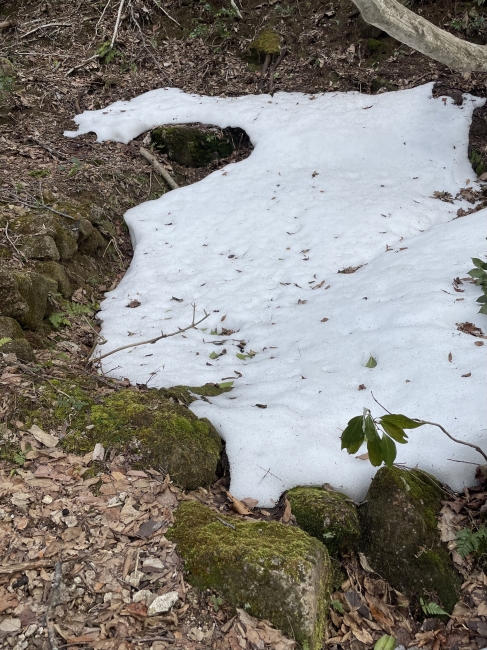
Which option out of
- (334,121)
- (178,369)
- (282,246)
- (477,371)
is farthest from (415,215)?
(178,369)

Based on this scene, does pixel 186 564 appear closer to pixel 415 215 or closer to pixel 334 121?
pixel 415 215

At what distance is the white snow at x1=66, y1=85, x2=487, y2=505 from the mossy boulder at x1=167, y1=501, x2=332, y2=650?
1.96 feet

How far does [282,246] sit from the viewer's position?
22.8 feet

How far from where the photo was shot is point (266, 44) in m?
10.6

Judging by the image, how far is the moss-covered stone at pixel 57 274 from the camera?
18.6 ft

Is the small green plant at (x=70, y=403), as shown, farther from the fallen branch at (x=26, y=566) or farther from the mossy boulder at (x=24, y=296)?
the mossy boulder at (x=24, y=296)

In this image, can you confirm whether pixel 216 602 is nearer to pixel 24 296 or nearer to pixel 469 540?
pixel 469 540

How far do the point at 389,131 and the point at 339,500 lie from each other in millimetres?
7510

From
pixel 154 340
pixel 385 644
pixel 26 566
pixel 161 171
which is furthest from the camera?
pixel 161 171

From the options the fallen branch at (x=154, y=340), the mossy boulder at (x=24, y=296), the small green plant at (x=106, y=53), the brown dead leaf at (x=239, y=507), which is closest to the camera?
the brown dead leaf at (x=239, y=507)

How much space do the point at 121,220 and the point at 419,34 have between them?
16.8ft

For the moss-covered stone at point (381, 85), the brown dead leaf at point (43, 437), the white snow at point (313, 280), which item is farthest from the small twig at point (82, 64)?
the brown dead leaf at point (43, 437)

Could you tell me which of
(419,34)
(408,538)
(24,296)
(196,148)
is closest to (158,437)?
(408,538)

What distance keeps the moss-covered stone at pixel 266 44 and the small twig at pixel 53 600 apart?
11220mm
